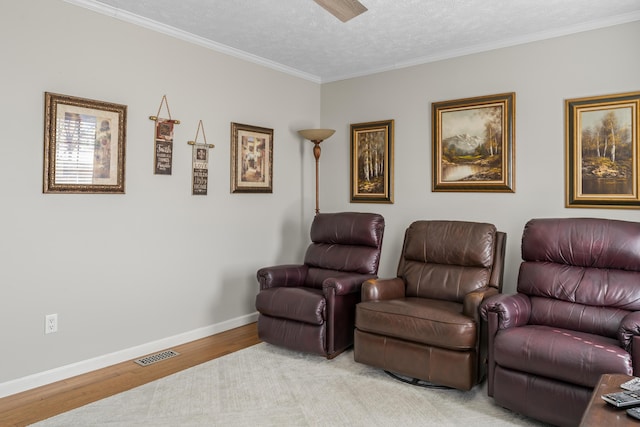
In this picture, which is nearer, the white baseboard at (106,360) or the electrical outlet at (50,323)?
the white baseboard at (106,360)

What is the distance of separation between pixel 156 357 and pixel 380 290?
1810 millimetres

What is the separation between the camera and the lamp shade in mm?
4552

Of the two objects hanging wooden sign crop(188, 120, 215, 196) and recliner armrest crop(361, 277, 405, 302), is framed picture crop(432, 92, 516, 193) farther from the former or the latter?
hanging wooden sign crop(188, 120, 215, 196)

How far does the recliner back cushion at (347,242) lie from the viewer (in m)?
3.82

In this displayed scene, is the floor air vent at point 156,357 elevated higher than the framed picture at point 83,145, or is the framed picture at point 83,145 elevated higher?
the framed picture at point 83,145

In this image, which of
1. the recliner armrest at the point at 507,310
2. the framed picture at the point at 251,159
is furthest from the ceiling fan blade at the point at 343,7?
the framed picture at the point at 251,159

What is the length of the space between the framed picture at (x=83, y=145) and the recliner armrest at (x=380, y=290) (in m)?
1.97

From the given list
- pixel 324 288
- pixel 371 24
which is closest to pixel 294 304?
pixel 324 288

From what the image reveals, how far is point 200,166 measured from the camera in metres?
3.90

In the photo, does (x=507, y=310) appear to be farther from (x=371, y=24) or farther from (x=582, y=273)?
(x=371, y=24)

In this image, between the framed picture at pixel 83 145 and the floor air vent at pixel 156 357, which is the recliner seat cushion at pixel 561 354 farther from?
the framed picture at pixel 83 145

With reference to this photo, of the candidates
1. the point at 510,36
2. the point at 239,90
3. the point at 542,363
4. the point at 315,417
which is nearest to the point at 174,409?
the point at 315,417

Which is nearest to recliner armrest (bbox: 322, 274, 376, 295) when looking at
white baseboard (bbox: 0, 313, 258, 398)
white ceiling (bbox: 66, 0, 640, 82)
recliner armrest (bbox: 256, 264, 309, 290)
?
recliner armrest (bbox: 256, 264, 309, 290)

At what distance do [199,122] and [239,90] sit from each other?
0.60 m
